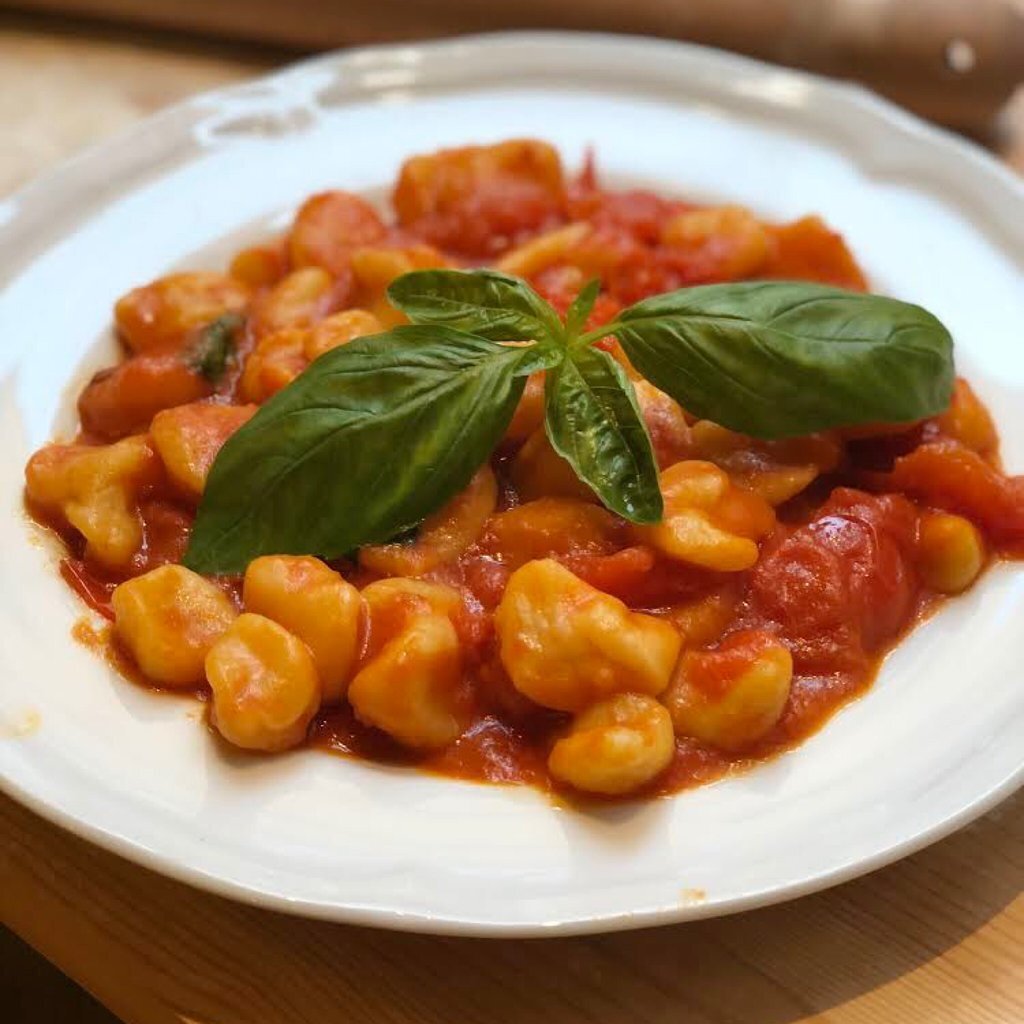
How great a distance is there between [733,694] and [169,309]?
4.07ft

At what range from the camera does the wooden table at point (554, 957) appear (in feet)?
5.23

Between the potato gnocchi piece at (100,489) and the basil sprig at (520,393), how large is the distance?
0.18m

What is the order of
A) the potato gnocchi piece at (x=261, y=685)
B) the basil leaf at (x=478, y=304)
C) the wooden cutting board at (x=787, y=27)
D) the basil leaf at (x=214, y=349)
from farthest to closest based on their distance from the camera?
the wooden cutting board at (x=787, y=27), the basil leaf at (x=214, y=349), the basil leaf at (x=478, y=304), the potato gnocchi piece at (x=261, y=685)

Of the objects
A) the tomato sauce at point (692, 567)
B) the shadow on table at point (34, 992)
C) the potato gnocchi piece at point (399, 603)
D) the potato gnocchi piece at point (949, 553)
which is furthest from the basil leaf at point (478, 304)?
the shadow on table at point (34, 992)

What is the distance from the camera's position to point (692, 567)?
1.81 metres

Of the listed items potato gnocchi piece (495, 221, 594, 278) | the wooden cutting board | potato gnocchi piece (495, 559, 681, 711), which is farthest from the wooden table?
the wooden cutting board

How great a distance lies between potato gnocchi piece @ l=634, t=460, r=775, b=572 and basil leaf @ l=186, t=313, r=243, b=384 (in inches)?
33.2

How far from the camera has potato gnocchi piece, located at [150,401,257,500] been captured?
1.93 meters

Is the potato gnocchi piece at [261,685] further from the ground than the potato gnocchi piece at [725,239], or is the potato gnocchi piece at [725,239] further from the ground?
the potato gnocchi piece at [725,239]

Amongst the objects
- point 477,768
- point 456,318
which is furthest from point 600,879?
point 456,318

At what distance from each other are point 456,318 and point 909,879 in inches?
39.7

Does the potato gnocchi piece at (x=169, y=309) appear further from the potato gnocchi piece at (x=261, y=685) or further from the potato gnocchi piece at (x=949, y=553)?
the potato gnocchi piece at (x=949, y=553)

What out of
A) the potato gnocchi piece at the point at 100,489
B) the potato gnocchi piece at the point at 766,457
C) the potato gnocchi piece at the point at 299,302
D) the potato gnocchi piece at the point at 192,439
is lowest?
the potato gnocchi piece at the point at 100,489

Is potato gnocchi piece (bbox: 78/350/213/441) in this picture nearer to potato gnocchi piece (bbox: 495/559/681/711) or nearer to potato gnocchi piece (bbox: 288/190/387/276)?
potato gnocchi piece (bbox: 288/190/387/276)
